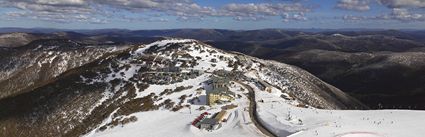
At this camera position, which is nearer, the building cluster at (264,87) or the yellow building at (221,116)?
the yellow building at (221,116)

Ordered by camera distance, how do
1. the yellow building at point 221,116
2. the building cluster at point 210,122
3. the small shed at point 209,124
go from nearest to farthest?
the small shed at point 209,124 → the building cluster at point 210,122 → the yellow building at point 221,116

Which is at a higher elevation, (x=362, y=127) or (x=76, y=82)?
(x=362, y=127)

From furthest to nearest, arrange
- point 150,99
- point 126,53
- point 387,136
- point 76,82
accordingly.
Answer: point 126,53 → point 76,82 → point 150,99 → point 387,136

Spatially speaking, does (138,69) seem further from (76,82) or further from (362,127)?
(362,127)

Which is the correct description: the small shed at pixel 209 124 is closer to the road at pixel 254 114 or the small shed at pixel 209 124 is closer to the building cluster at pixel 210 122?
the building cluster at pixel 210 122

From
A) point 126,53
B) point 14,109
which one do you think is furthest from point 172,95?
point 126,53

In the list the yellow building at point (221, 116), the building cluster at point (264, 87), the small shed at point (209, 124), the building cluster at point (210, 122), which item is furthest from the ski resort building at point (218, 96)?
the small shed at point (209, 124)

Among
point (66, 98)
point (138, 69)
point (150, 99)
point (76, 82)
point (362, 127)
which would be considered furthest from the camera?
point (138, 69)

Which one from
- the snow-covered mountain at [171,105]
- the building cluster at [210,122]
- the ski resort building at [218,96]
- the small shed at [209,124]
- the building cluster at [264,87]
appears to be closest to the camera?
the snow-covered mountain at [171,105]

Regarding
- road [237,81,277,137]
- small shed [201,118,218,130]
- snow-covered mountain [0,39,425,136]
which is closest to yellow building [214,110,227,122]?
snow-covered mountain [0,39,425,136]

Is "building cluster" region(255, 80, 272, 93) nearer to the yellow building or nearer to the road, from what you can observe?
the road
